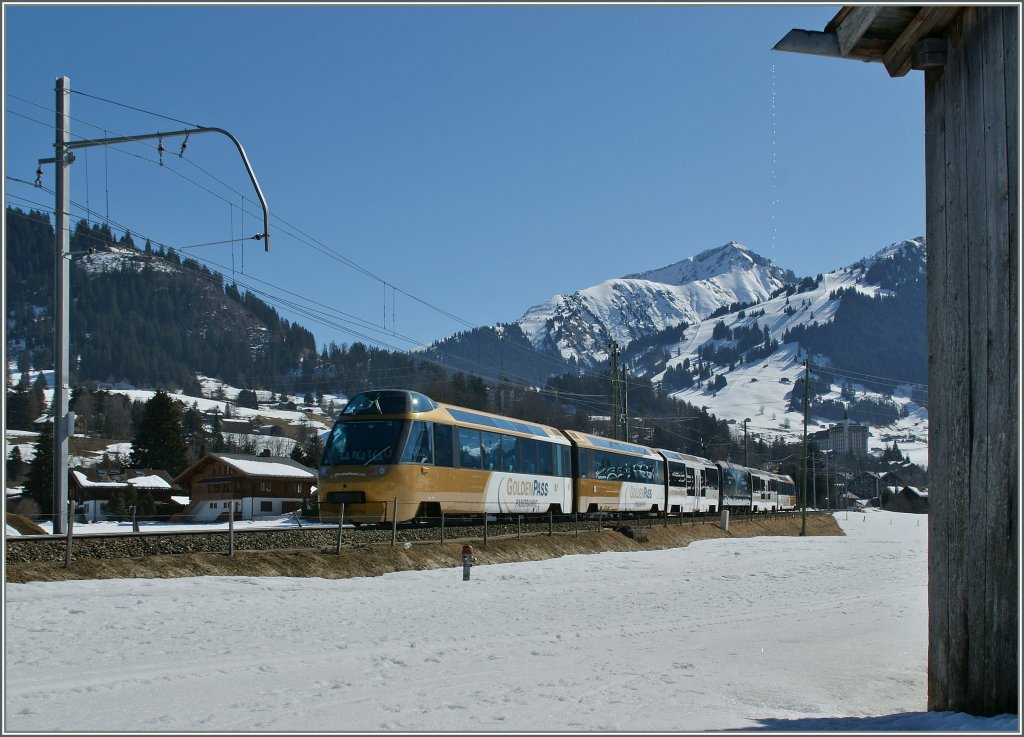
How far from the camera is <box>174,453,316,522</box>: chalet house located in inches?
2756

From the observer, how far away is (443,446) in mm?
24000

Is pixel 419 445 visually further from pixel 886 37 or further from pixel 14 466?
pixel 14 466

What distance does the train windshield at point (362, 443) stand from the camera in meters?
22.6

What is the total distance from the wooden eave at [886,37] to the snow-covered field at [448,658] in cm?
470

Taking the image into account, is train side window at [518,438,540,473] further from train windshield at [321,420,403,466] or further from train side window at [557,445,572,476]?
train windshield at [321,420,403,466]

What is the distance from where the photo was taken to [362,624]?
12.7 metres

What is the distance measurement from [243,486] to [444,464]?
5090 centimetres

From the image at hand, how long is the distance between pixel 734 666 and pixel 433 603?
6.23 meters

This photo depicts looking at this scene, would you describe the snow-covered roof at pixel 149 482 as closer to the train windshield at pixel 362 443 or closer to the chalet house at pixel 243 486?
the chalet house at pixel 243 486

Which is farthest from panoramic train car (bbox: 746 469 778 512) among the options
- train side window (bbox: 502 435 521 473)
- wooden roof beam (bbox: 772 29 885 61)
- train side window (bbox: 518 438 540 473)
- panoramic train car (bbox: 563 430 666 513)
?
wooden roof beam (bbox: 772 29 885 61)

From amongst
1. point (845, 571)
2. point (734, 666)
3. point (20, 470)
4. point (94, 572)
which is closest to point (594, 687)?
point (734, 666)

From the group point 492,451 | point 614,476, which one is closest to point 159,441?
point 614,476

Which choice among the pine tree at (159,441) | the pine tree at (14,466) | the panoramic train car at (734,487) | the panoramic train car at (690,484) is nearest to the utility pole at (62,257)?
the panoramic train car at (690,484)

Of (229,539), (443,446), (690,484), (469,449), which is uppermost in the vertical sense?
(443,446)
